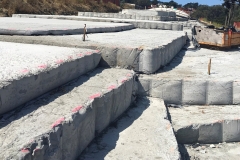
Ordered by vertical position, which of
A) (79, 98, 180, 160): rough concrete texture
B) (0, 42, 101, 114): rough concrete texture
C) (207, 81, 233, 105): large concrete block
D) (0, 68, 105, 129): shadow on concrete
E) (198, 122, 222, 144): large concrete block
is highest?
(0, 42, 101, 114): rough concrete texture

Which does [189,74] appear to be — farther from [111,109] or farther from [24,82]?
[24,82]

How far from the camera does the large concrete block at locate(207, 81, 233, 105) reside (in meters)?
3.68

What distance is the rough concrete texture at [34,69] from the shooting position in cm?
197

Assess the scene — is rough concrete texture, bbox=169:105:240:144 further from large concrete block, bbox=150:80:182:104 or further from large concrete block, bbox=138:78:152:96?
large concrete block, bbox=138:78:152:96

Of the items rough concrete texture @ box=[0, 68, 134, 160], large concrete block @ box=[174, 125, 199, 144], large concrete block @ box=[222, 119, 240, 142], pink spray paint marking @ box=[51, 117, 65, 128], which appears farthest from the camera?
large concrete block @ box=[222, 119, 240, 142]

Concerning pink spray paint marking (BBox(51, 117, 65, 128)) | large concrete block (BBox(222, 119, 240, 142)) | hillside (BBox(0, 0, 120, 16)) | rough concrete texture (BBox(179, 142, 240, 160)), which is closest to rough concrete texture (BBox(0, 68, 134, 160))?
pink spray paint marking (BBox(51, 117, 65, 128))

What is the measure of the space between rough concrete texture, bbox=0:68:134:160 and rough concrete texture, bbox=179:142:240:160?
79cm

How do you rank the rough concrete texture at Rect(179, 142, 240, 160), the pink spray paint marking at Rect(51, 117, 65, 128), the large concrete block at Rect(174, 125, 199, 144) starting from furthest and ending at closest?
the large concrete block at Rect(174, 125, 199, 144), the rough concrete texture at Rect(179, 142, 240, 160), the pink spray paint marking at Rect(51, 117, 65, 128)

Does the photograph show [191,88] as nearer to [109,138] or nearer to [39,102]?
[109,138]

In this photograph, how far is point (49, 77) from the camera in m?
2.38

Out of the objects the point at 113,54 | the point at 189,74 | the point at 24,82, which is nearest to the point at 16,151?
the point at 24,82

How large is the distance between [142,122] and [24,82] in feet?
4.14

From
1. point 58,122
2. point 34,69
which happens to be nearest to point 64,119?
point 58,122

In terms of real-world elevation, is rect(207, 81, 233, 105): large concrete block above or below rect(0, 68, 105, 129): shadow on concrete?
below
